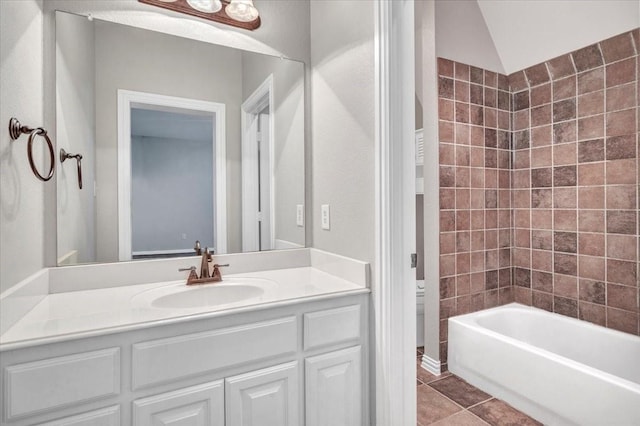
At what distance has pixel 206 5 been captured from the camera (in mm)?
1541

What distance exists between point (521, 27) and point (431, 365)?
2382 mm

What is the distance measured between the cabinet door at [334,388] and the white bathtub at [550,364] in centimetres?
110

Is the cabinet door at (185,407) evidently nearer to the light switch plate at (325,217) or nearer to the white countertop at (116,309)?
the white countertop at (116,309)

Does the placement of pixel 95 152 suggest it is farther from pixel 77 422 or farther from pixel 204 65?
pixel 77 422

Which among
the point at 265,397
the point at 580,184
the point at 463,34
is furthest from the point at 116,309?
the point at 580,184

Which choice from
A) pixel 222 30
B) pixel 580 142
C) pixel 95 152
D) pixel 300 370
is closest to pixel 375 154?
pixel 300 370

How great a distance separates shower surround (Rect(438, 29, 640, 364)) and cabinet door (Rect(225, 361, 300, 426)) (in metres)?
1.43

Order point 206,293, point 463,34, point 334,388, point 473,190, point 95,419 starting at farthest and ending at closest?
point 473,190, point 463,34, point 206,293, point 334,388, point 95,419

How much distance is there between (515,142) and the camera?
8.69 feet

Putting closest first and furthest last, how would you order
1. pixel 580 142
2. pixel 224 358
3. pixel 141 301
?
pixel 224 358
pixel 141 301
pixel 580 142

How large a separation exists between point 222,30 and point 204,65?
0.19 metres

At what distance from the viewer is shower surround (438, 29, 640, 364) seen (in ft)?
6.79

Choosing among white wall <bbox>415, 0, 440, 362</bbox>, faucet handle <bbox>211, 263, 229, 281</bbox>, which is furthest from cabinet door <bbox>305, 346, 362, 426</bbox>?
white wall <bbox>415, 0, 440, 362</bbox>

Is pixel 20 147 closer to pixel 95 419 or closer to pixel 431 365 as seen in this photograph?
pixel 95 419
